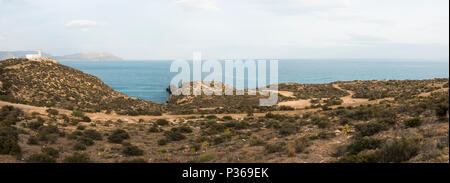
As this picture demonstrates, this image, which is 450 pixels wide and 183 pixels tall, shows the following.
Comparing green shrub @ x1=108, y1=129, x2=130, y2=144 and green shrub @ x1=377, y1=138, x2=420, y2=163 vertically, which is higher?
green shrub @ x1=377, y1=138, x2=420, y2=163

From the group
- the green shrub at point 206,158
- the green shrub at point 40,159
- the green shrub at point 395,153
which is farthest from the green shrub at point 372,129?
the green shrub at point 40,159

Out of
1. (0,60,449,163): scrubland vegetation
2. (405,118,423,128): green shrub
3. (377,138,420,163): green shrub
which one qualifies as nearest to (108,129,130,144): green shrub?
(0,60,449,163): scrubland vegetation

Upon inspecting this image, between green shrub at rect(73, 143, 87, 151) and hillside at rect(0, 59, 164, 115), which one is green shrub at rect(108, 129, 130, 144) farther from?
hillside at rect(0, 59, 164, 115)

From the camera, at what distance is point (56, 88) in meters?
44.6

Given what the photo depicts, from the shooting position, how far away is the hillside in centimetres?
3900

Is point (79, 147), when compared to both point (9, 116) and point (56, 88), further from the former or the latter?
point (56, 88)

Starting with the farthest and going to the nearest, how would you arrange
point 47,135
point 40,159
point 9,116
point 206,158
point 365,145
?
point 9,116 → point 47,135 → point 206,158 → point 40,159 → point 365,145

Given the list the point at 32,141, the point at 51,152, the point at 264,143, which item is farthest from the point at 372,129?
the point at 32,141
